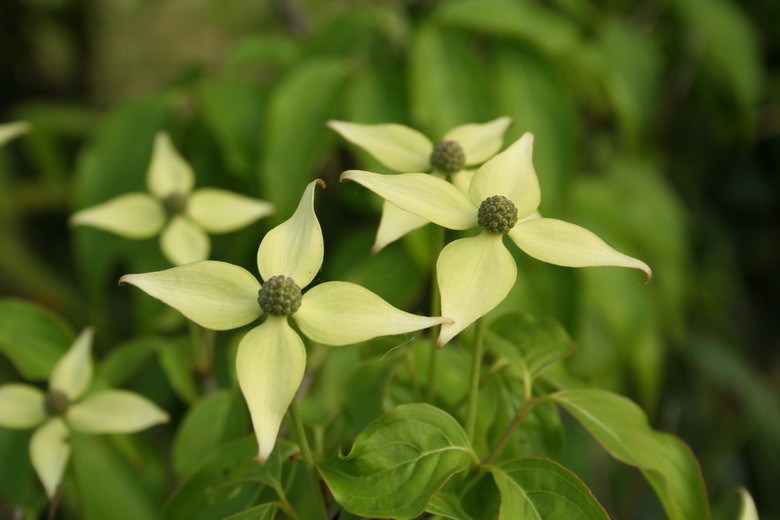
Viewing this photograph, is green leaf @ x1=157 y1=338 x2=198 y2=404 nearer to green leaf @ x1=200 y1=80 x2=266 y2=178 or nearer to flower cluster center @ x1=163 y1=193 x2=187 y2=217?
flower cluster center @ x1=163 y1=193 x2=187 y2=217

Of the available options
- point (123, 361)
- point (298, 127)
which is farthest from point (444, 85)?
point (123, 361)

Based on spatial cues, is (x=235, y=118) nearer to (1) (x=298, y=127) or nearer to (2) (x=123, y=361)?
(1) (x=298, y=127)

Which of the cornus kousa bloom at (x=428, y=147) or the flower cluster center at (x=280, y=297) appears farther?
the cornus kousa bloom at (x=428, y=147)

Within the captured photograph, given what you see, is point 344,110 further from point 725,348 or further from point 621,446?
point 725,348

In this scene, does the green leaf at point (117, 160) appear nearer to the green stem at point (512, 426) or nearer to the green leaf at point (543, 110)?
the green leaf at point (543, 110)

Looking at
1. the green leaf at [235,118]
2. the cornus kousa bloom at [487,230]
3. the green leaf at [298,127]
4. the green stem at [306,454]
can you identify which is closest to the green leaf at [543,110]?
the green leaf at [298,127]

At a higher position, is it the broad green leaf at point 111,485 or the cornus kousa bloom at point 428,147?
the cornus kousa bloom at point 428,147

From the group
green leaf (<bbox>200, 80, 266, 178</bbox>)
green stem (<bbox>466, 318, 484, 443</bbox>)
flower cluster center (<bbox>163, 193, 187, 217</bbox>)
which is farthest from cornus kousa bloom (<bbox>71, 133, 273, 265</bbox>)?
green stem (<bbox>466, 318, 484, 443</bbox>)

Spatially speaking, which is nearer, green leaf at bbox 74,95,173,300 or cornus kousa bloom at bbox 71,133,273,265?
cornus kousa bloom at bbox 71,133,273,265

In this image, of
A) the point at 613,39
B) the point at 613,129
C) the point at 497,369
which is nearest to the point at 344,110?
the point at 497,369

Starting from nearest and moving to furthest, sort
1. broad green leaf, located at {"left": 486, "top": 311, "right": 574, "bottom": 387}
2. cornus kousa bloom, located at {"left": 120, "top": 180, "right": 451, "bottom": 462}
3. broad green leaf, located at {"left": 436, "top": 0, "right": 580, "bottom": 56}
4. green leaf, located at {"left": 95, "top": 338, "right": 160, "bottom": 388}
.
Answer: cornus kousa bloom, located at {"left": 120, "top": 180, "right": 451, "bottom": 462}, broad green leaf, located at {"left": 486, "top": 311, "right": 574, "bottom": 387}, green leaf, located at {"left": 95, "top": 338, "right": 160, "bottom": 388}, broad green leaf, located at {"left": 436, "top": 0, "right": 580, "bottom": 56}
